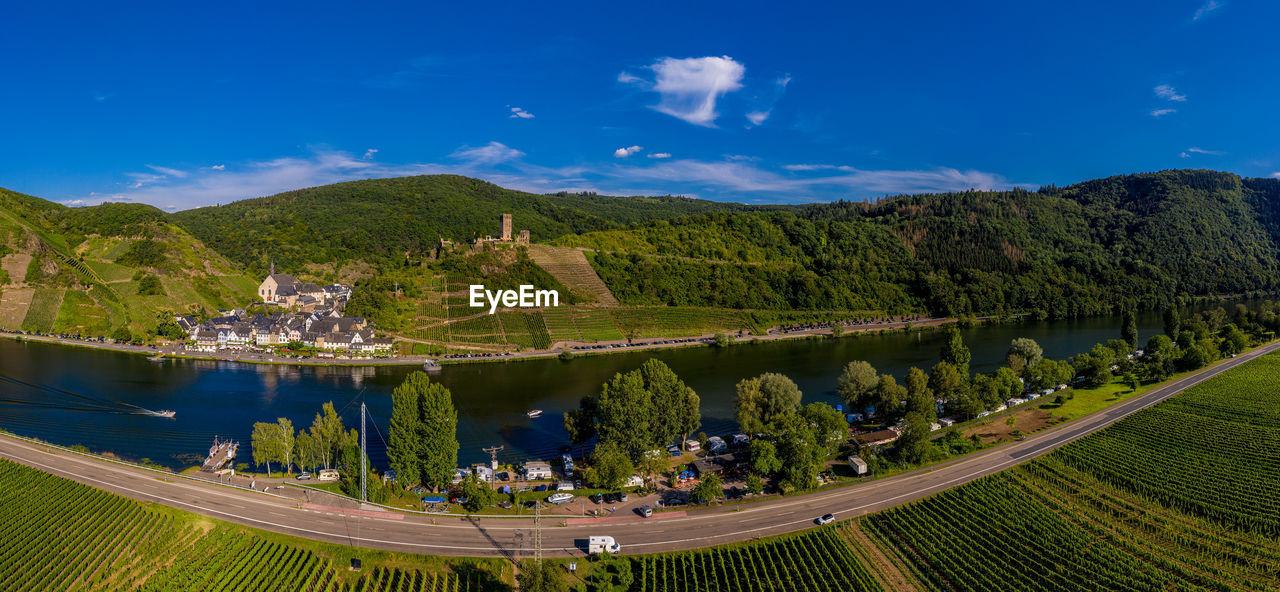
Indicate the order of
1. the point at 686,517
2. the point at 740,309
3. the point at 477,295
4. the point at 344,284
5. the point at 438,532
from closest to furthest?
the point at 438,532
the point at 686,517
the point at 477,295
the point at 740,309
the point at 344,284

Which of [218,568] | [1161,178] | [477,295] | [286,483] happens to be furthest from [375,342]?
[1161,178]

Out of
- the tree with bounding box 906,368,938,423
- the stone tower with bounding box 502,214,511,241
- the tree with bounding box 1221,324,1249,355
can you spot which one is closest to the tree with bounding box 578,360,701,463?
the tree with bounding box 906,368,938,423

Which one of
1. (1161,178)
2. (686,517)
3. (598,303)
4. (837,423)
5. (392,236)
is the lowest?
(686,517)

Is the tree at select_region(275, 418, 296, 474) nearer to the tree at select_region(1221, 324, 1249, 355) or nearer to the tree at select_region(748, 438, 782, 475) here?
the tree at select_region(748, 438, 782, 475)

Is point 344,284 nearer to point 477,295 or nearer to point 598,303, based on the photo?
point 477,295

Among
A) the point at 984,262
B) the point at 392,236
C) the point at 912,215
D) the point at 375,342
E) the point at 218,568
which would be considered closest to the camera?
the point at 218,568

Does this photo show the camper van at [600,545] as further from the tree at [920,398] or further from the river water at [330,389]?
the tree at [920,398]
